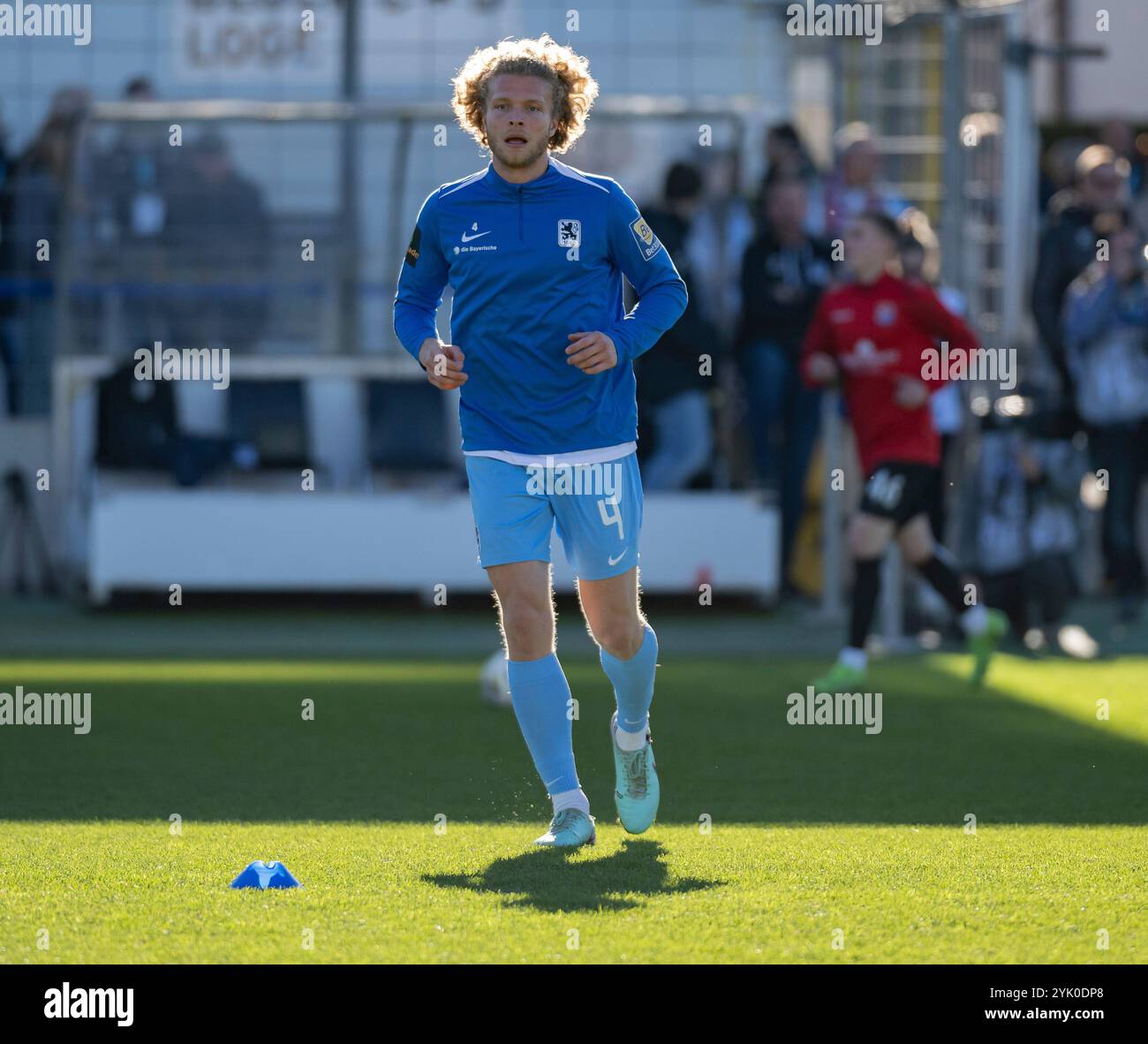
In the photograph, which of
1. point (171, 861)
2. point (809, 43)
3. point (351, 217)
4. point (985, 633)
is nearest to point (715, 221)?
point (351, 217)

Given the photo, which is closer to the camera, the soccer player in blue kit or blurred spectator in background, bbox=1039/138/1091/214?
the soccer player in blue kit

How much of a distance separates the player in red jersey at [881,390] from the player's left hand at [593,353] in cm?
406

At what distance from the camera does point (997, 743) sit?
8.41 m

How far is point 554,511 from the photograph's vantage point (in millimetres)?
6148

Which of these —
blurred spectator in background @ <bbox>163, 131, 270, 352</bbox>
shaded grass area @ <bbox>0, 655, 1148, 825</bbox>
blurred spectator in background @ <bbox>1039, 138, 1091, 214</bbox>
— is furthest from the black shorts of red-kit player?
blurred spectator in background @ <bbox>1039, 138, 1091, 214</bbox>

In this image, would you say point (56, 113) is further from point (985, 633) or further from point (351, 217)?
point (985, 633)

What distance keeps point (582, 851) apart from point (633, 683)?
58 cm

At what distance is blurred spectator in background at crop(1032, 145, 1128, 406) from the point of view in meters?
13.7

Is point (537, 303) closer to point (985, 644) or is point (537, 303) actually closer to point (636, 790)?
point (636, 790)

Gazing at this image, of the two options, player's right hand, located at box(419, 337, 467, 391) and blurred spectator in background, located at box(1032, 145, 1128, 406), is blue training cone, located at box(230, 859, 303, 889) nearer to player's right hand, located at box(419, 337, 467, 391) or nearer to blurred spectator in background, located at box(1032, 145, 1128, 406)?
player's right hand, located at box(419, 337, 467, 391)

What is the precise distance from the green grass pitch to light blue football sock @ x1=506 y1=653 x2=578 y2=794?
0.75 ft

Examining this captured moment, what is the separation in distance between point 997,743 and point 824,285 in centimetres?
588

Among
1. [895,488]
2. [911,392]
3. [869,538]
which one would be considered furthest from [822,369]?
[869,538]
